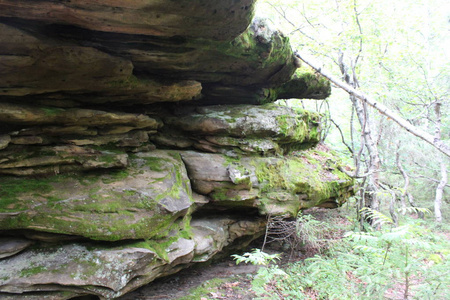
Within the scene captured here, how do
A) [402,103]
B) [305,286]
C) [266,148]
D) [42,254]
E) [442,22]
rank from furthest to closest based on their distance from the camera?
1. [442,22]
2. [402,103]
3. [266,148]
4. [305,286]
5. [42,254]

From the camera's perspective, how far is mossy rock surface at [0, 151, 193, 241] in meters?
4.60

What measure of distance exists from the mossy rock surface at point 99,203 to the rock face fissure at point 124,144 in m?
0.02

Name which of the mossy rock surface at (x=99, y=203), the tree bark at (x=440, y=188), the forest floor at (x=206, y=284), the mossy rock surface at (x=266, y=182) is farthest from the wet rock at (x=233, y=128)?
the tree bark at (x=440, y=188)

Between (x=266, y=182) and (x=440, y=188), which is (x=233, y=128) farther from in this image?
(x=440, y=188)

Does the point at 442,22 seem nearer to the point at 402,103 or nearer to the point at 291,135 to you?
the point at 402,103

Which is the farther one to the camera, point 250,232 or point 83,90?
point 250,232

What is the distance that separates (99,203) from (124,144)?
6.08ft

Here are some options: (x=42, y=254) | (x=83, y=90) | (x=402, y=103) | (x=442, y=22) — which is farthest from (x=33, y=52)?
(x=442, y=22)

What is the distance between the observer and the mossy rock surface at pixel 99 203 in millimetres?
4602

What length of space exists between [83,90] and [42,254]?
3.18 metres

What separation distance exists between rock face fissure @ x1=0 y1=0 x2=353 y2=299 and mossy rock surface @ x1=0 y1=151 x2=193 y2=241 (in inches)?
0.9

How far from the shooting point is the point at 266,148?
876cm

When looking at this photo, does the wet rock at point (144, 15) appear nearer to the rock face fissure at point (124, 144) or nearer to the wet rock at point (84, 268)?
the rock face fissure at point (124, 144)

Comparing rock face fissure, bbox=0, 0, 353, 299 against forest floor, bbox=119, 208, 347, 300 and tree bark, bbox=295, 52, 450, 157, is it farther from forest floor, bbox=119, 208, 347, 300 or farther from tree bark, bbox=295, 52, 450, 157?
tree bark, bbox=295, 52, 450, 157
